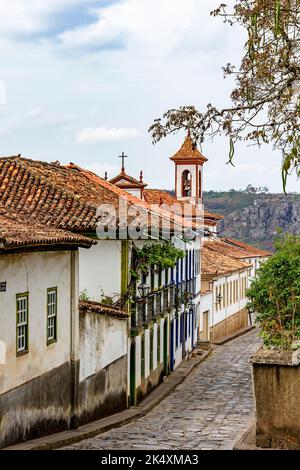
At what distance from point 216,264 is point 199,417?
101 feet

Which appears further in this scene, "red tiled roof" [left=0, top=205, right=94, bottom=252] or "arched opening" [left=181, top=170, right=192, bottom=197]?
"arched opening" [left=181, top=170, right=192, bottom=197]

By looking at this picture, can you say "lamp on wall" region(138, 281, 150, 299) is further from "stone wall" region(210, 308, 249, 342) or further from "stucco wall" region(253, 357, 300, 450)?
"stone wall" region(210, 308, 249, 342)

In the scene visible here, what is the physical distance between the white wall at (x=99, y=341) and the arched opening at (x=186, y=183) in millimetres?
37390

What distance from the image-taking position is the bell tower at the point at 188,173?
6016 cm

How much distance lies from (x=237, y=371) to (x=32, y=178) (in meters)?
13.8

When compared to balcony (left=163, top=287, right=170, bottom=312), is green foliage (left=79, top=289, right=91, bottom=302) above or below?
above

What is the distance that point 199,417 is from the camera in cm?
2288

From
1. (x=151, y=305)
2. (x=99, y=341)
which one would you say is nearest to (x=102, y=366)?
(x=99, y=341)

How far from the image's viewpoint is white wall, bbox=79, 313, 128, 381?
1962cm

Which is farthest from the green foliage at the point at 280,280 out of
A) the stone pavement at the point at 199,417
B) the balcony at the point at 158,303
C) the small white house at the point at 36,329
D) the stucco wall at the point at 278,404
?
the stucco wall at the point at 278,404

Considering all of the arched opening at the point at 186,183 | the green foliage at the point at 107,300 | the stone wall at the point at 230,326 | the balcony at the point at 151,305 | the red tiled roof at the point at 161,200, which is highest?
the arched opening at the point at 186,183

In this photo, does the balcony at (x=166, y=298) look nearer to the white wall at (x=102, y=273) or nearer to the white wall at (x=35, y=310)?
the white wall at (x=102, y=273)

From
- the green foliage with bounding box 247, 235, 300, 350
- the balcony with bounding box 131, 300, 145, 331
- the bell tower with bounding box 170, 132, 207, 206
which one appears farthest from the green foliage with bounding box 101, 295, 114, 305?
the bell tower with bounding box 170, 132, 207, 206
